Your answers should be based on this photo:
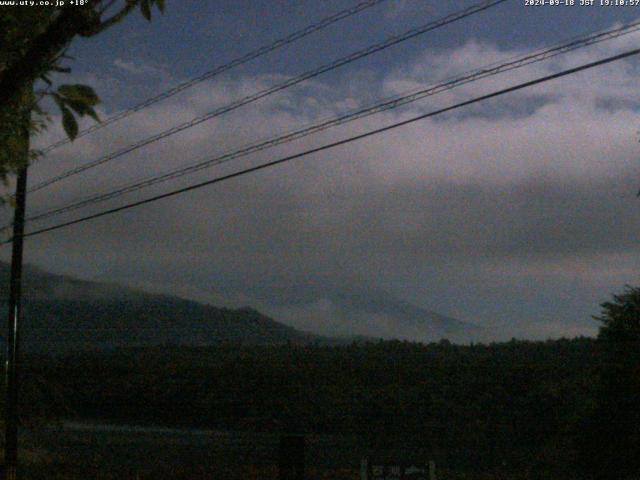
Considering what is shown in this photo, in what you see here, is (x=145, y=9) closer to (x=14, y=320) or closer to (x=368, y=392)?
(x=14, y=320)

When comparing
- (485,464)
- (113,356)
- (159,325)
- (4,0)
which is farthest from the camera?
(159,325)

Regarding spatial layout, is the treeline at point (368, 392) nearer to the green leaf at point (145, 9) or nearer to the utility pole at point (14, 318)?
the utility pole at point (14, 318)

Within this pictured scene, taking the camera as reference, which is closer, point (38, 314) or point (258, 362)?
point (258, 362)

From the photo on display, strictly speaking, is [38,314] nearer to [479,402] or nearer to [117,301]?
[117,301]

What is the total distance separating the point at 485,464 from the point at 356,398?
15323mm

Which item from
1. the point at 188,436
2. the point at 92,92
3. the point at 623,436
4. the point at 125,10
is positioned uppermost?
the point at 125,10

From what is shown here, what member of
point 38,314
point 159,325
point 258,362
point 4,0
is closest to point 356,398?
point 258,362

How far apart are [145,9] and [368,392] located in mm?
35864

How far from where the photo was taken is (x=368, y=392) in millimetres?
41938

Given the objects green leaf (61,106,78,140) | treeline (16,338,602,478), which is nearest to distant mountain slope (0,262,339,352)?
treeline (16,338,602,478)

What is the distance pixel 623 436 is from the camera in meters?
12.7

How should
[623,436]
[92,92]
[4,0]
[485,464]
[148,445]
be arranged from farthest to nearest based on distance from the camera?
[148,445]
[485,464]
[623,436]
[4,0]
[92,92]

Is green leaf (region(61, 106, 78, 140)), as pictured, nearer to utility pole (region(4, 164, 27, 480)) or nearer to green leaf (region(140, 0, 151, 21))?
green leaf (region(140, 0, 151, 21))

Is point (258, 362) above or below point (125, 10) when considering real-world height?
below
